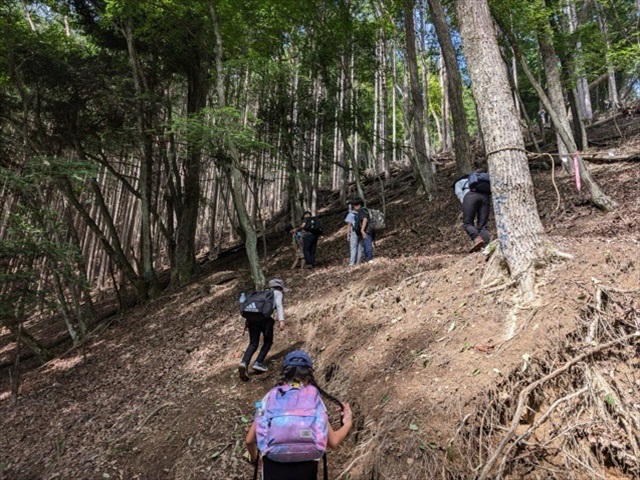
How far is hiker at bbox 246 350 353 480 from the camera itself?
2564 millimetres

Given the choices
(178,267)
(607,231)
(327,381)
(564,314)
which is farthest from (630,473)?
(178,267)

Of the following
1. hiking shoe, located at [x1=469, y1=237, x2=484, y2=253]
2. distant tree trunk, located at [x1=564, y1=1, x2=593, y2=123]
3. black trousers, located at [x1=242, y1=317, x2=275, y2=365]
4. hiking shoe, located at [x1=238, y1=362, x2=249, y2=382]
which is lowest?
hiking shoe, located at [x1=238, y1=362, x2=249, y2=382]

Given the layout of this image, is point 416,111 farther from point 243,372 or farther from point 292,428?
point 292,428

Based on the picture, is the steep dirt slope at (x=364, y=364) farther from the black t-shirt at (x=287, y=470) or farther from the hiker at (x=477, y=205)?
the black t-shirt at (x=287, y=470)

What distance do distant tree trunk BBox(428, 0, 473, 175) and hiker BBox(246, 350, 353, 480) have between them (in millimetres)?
7769

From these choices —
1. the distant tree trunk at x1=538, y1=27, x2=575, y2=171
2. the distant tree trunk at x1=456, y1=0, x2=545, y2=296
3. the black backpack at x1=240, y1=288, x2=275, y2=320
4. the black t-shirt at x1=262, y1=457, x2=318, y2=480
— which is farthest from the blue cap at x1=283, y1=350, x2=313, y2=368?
the distant tree trunk at x1=538, y1=27, x2=575, y2=171

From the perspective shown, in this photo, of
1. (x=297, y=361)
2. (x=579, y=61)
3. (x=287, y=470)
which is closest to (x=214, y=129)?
(x=297, y=361)

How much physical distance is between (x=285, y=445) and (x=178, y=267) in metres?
12.0

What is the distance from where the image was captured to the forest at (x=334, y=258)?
3338mm

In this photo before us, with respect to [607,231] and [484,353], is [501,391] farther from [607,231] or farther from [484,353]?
[607,231]

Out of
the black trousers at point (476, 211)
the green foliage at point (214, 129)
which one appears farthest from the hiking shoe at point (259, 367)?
the green foliage at point (214, 129)

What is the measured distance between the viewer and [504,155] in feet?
14.8

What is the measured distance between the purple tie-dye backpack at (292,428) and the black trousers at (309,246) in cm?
786

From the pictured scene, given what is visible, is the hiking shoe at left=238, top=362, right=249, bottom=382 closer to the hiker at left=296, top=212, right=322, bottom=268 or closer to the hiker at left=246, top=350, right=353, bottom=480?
the hiker at left=246, top=350, right=353, bottom=480
